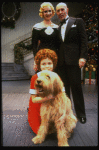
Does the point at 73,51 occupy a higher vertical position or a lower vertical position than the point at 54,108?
higher

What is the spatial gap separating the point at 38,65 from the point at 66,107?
1.97 ft

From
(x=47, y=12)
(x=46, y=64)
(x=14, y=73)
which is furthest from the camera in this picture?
(x=14, y=73)

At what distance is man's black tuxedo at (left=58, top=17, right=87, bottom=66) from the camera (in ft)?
6.23

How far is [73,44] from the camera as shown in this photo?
1923 mm

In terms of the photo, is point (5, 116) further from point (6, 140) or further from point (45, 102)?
point (45, 102)

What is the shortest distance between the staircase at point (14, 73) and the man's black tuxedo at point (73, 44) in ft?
19.1

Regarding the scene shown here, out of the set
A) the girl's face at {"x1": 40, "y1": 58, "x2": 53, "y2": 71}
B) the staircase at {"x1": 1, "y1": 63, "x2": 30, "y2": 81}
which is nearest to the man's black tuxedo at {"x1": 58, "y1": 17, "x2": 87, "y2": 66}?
the girl's face at {"x1": 40, "y1": 58, "x2": 53, "y2": 71}

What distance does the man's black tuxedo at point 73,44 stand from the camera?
1897mm

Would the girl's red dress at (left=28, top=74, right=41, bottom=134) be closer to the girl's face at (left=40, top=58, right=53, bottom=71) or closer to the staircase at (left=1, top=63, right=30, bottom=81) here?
the girl's face at (left=40, top=58, right=53, bottom=71)

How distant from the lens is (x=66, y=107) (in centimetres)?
148

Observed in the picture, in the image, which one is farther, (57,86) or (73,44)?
(73,44)

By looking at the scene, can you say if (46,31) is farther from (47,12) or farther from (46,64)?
(46,64)

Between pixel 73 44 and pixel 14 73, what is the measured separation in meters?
6.43

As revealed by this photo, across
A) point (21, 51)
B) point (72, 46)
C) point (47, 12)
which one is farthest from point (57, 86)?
point (21, 51)
